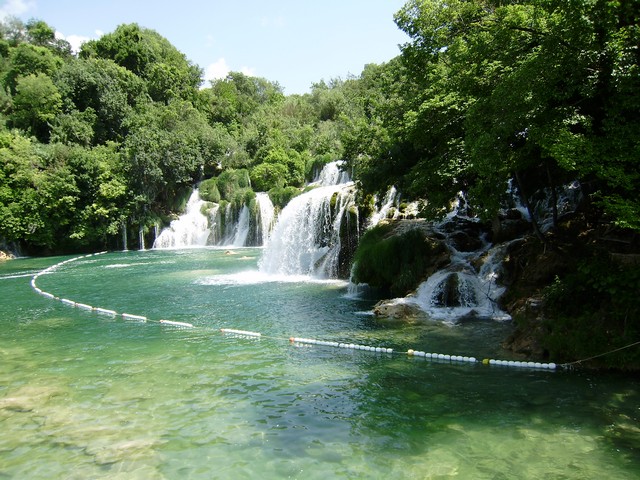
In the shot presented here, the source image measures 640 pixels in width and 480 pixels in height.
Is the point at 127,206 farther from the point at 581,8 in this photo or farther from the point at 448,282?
the point at 581,8

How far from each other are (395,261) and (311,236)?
7.87 m

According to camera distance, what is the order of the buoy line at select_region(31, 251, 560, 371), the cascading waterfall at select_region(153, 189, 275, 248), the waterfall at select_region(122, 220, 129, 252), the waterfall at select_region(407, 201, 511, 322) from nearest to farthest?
the buoy line at select_region(31, 251, 560, 371)
the waterfall at select_region(407, 201, 511, 322)
the cascading waterfall at select_region(153, 189, 275, 248)
the waterfall at select_region(122, 220, 129, 252)

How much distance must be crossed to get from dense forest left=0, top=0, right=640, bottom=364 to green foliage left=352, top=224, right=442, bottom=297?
5.29 ft

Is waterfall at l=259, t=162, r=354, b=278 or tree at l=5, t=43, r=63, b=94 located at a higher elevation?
tree at l=5, t=43, r=63, b=94

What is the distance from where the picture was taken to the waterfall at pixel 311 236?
2075 centimetres

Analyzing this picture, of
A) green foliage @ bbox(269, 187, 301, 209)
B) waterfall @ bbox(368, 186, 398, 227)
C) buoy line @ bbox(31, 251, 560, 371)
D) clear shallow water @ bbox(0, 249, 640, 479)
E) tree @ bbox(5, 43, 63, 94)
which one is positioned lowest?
clear shallow water @ bbox(0, 249, 640, 479)

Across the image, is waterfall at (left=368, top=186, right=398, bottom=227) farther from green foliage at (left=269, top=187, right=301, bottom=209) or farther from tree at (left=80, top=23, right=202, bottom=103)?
tree at (left=80, top=23, right=202, bottom=103)

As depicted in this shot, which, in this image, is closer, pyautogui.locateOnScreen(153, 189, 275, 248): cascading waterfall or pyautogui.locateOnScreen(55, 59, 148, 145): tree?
pyautogui.locateOnScreen(153, 189, 275, 248): cascading waterfall

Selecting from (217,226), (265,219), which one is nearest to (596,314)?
(265,219)

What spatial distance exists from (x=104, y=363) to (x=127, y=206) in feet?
106

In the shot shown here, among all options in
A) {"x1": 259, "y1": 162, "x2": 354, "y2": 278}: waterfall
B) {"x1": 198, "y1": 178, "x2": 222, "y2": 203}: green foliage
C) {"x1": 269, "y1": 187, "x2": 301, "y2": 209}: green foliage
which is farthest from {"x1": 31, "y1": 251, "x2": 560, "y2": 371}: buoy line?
{"x1": 198, "y1": 178, "x2": 222, "y2": 203}: green foliage

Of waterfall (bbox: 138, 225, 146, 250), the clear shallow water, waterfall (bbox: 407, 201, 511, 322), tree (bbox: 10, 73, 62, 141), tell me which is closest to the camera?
the clear shallow water

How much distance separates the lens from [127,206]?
39531mm

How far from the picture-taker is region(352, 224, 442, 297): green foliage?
1470cm
